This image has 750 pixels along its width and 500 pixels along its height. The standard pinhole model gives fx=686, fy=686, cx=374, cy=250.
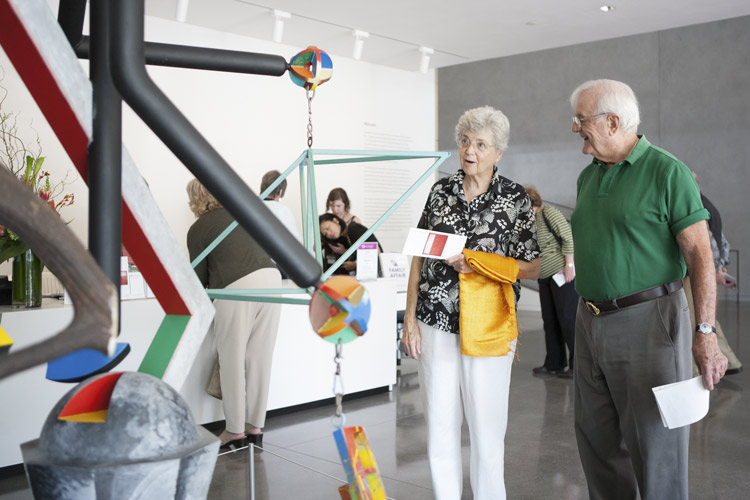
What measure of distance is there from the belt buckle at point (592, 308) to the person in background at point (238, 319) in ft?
6.47

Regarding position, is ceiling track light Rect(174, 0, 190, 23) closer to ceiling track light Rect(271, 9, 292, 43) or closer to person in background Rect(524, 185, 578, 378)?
ceiling track light Rect(271, 9, 292, 43)

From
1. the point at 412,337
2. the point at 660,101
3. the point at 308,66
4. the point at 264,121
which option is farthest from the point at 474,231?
the point at 660,101

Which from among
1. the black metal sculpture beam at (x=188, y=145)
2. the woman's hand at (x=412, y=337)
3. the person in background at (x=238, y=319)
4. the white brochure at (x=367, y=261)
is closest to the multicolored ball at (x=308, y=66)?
the black metal sculpture beam at (x=188, y=145)

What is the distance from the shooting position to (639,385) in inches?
83.1

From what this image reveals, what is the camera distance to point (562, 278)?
17.4 feet

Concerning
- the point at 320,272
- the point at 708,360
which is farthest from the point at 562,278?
the point at 320,272

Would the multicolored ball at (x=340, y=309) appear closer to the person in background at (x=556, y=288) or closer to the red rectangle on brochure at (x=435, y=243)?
the red rectangle on brochure at (x=435, y=243)

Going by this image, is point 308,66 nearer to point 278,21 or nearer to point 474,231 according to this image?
point 474,231

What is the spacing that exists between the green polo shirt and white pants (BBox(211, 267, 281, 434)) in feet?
6.62

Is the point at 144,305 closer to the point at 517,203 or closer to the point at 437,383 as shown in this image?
the point at 437,383

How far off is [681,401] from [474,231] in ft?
2.81

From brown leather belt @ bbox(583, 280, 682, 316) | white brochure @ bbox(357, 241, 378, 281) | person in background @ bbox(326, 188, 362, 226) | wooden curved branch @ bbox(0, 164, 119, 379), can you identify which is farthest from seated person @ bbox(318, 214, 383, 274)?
wooden curved branch @ bbox(0, 164, 119, 379)

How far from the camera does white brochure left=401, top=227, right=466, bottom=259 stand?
Answer: 2.21 metres

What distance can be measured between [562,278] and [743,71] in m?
8.19
